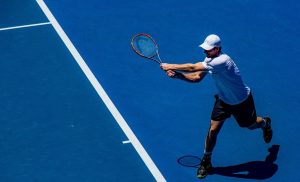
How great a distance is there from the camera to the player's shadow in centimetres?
906

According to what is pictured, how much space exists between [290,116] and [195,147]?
1.96 metres

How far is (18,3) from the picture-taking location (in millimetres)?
14094

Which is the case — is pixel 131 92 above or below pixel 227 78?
below

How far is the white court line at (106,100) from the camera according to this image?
30.2ft

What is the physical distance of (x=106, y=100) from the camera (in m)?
10.7

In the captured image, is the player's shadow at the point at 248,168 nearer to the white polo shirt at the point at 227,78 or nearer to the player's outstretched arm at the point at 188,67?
the white polo shirt at the point at 227,78

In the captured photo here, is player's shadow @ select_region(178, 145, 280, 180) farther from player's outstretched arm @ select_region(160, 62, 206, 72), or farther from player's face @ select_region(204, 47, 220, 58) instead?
player's face @ select_region(204, 47, 220, 58)

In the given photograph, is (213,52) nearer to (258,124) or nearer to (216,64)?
(216,64)

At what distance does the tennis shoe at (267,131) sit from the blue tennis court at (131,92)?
0.67 ft

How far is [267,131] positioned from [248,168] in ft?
2.31

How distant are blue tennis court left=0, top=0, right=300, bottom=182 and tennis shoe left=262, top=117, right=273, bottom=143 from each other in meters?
0.20

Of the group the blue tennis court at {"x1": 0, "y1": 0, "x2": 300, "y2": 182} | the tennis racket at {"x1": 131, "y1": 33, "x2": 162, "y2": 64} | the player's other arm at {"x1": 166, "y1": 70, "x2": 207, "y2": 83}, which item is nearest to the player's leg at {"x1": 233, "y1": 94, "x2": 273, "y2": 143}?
the blue tennis court at {"x1": 0, "y1": 0, "x2": 300, "y2": 182}

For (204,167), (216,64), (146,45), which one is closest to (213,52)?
(216,64)

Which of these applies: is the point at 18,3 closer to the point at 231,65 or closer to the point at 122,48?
the point at 122,48
